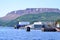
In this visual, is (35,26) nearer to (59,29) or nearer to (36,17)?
(59,29)

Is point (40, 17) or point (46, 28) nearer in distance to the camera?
point (46, 28)

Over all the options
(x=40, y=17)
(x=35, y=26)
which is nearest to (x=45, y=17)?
(x=40, y=17)

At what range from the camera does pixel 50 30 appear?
9069cm

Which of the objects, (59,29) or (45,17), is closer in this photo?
(59,29)

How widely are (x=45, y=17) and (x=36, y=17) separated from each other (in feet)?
15.5

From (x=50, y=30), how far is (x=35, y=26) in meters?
36.6

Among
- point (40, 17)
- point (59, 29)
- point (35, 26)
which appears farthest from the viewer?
point (40, 17)

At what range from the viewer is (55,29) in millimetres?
89500

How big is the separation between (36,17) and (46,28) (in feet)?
359

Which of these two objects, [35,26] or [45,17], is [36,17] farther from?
[35,26]

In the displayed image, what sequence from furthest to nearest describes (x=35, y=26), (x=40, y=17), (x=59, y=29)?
1. (x=40, y=17)
2. (x=35, y=26)
3. (x=59, y=29)

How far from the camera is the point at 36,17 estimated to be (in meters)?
199

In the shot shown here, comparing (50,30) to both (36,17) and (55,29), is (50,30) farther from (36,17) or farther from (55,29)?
(36,17)

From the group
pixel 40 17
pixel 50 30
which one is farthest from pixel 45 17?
pixel 50 30
